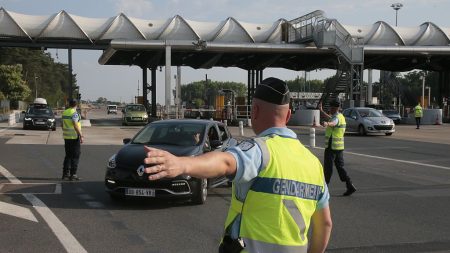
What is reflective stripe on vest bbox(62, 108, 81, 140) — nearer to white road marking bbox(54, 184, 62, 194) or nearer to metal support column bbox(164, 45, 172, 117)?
Answer: white road marking bbox(54, 184, 62, 194)

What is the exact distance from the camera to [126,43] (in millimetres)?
36594

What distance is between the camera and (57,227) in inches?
277

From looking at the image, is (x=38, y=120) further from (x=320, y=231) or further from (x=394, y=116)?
(x=320, y=231)

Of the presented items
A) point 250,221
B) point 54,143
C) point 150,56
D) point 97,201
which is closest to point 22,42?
point 150,56

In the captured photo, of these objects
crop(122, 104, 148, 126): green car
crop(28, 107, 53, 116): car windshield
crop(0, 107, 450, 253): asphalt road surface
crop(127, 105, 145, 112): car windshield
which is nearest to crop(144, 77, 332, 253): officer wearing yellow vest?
crop(0, 107, 450, 253): asphalt road surface

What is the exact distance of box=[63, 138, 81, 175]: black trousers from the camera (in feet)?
37.4

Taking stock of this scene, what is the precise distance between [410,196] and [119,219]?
17.8 feet

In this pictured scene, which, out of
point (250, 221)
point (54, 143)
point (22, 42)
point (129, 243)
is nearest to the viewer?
point (250, 221)

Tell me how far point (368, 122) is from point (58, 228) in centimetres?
2343

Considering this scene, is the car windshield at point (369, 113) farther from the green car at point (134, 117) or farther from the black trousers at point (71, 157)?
the black trousers at point (71, 157)

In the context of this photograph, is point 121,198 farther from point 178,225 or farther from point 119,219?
point 178,225

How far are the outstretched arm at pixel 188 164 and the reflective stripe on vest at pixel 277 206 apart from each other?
21 cm

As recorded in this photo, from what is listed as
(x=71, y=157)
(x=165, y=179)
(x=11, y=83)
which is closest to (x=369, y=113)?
(x=71, y=157)

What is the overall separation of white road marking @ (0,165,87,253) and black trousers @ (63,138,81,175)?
1883 millimetres
